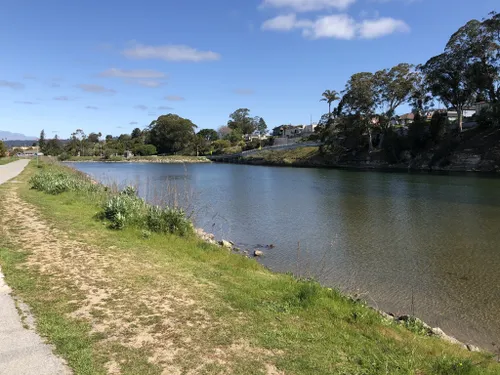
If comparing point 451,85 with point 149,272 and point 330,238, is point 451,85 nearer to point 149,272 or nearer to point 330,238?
point 330,238

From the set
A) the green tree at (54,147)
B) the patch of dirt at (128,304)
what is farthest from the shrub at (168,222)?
the green tree at (54,147)

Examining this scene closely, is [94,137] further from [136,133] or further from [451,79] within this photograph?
[451,79]

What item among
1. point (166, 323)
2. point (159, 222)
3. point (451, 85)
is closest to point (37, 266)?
point (166, 323)

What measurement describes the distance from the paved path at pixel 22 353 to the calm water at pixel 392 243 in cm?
711

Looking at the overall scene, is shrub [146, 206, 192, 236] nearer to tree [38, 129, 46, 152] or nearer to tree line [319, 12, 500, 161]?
tree line [319, 12, 500, 161]

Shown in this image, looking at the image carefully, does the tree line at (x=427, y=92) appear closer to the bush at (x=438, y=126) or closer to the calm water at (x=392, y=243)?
the bush at (x=438, y=126)

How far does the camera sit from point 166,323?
5102mm

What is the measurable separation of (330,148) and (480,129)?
26268 mm

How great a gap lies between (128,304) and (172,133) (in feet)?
410

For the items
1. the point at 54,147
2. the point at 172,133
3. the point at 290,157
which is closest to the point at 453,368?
the point at 290,157

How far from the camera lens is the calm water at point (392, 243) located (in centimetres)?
916

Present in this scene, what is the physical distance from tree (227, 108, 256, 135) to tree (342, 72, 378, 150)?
8728cm

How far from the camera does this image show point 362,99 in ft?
209

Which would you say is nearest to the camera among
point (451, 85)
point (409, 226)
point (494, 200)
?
point (409, 226)
